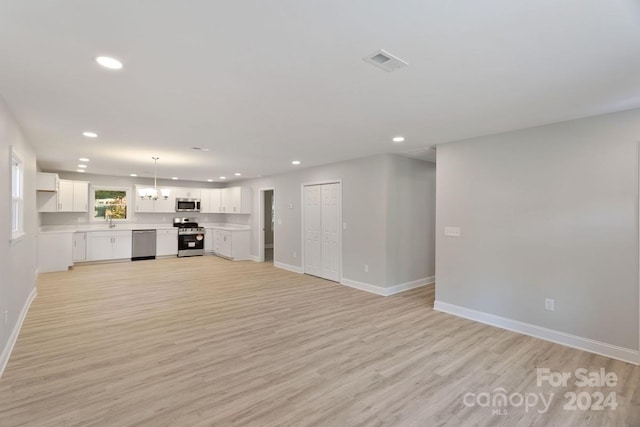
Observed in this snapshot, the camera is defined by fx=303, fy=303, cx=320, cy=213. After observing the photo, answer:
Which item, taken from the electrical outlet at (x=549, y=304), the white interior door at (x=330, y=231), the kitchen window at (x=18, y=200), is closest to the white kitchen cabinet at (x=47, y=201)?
the kitchen window at (x=18, y=200)

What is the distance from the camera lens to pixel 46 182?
6984mm

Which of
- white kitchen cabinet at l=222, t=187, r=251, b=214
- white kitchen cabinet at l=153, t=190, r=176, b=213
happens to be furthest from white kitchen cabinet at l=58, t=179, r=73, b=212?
white kitchen cabinet at l=222, t=187, r=251, b=214

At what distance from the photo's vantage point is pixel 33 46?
1.96m

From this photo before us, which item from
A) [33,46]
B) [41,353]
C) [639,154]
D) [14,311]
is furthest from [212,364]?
[639,154]

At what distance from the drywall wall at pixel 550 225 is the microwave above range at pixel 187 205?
26.7 feet

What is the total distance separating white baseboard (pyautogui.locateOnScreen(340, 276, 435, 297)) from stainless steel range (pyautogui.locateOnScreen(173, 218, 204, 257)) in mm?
5784

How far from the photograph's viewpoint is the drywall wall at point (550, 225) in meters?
3.12

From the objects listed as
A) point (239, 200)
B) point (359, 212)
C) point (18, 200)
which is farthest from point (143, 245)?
point (359, 212)

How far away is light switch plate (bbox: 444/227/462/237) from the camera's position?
14.5 ft

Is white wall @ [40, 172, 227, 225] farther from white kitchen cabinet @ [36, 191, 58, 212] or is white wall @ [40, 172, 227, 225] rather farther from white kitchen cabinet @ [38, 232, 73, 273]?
white kitchen cabinet @ [38, 232, 73, 273]

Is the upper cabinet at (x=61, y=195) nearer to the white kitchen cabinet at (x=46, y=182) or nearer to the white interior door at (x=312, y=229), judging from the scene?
the white kitchen cabinet at (x=46, y=182)

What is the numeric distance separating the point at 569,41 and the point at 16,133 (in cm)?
539

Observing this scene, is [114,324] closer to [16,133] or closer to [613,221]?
[16,133]

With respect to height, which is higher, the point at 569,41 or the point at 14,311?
the point at 569,41
